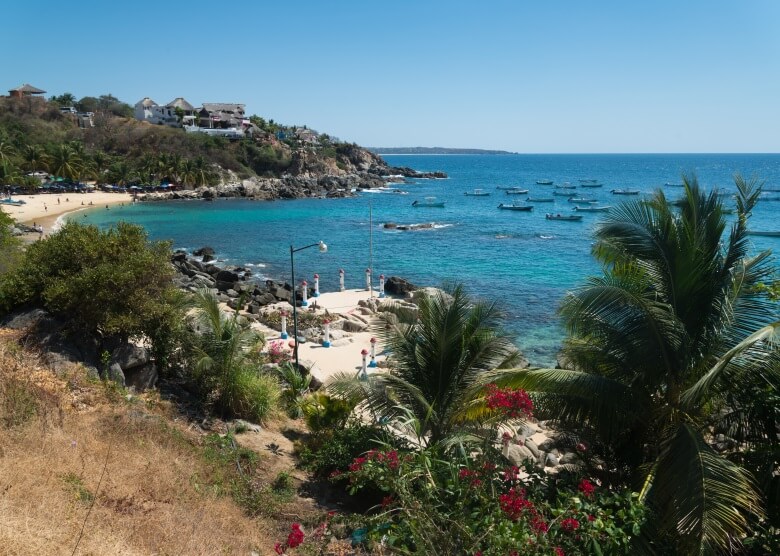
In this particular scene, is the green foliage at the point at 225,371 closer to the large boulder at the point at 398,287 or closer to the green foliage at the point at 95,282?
the green foliage at the point at 95,282

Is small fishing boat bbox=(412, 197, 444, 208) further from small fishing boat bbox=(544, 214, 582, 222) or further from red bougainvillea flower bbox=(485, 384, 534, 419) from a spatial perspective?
red bougainvillea flower bbox=(485, 384, 534, 419)

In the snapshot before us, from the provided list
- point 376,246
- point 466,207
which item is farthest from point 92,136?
point 376,246

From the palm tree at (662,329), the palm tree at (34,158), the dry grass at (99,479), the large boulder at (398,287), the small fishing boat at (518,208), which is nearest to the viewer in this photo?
the dry grass at (99,479)

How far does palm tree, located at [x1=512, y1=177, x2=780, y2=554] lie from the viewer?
6812 mm

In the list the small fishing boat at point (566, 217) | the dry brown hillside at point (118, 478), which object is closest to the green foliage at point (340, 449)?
the dry brown hillside at point (118, 478)

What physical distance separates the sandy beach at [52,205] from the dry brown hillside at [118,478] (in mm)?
35701

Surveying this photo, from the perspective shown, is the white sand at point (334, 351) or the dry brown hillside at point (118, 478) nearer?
the dry brown hillside at point (118, 478)

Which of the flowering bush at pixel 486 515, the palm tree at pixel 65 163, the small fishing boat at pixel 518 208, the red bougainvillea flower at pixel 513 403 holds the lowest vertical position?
the small fishing boat at pixel 518 208

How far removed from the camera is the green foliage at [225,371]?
11.3 m

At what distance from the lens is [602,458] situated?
7711 mm

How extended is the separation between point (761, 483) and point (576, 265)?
104ft

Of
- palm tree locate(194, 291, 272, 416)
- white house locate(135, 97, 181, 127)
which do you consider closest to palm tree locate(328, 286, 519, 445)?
palm tree locate(194, 291, 272, 416)

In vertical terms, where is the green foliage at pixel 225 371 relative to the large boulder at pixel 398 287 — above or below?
above

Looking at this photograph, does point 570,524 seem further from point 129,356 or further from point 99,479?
point 129,356
